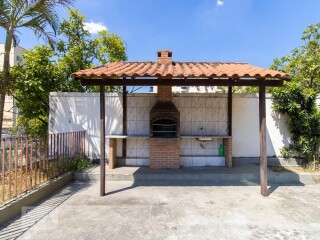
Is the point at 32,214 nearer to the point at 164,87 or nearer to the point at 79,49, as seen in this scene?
the point at 164,87

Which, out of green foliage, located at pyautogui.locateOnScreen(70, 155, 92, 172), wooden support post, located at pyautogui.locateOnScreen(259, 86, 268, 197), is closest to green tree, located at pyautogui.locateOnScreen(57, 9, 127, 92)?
green foliage, located at pyautogui.locateOnScreen(70, 155, 92, 172)

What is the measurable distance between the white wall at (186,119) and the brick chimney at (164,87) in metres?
0.45

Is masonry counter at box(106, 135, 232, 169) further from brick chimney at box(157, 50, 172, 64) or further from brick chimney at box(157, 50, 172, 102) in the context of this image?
brick chimney at box(157, 50, 172, 64)

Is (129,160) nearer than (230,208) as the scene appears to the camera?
No

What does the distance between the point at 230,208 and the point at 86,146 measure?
5.24 m

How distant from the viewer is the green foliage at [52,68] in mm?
7863

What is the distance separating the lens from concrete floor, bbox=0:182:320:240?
3.51 m

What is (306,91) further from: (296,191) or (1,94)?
(1,94)

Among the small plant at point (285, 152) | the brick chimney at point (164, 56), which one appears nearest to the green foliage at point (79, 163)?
the brick chimney at point (164, 56)

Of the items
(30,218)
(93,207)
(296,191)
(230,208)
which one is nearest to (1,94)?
(30,218)

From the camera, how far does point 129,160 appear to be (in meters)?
7.39

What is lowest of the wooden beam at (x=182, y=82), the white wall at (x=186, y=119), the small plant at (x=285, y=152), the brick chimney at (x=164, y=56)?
the small plant at (x=285, y=152)

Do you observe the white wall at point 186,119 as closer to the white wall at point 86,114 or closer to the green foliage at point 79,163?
the white wall at point 86,114

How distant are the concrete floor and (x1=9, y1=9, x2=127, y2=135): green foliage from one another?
4.35m
